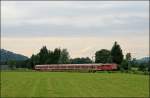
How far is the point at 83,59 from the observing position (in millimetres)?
195875

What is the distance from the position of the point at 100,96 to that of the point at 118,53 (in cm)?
12196

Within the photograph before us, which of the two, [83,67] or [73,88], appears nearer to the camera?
[73,88]

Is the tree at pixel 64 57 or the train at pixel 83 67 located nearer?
the train at pixel 83 67

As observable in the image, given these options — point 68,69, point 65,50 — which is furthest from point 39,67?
point 65,50

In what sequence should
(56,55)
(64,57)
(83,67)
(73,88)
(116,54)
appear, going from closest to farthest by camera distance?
(73,88) → (83,67) → (116,54) → (56,55) → (64,57)

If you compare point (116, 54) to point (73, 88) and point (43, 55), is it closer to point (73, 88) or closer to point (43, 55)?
point (43, 55)

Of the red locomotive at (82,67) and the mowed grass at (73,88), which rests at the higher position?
the red locomotive at (82,67)

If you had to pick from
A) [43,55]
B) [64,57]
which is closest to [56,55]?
[43,55]

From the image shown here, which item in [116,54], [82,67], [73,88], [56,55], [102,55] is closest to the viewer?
[73,88]

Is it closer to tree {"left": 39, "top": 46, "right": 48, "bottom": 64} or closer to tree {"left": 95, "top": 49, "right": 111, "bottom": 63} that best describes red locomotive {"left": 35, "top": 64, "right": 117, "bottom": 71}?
tree {"left": 39, "top": 46, "right": 48, "bottom": 64}

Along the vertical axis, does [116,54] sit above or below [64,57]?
below

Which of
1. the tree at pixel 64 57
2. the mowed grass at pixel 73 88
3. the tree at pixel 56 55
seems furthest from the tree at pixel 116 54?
the mowed grass at pixel 73 88

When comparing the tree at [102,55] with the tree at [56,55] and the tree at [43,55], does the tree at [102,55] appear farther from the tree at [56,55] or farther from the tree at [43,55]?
the tree at [43,55]

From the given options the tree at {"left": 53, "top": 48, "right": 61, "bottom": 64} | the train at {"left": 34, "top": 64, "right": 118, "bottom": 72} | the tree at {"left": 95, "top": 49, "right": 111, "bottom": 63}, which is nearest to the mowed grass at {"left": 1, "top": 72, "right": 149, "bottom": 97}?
the train at {"left": 34, "top": 64, "right": 118, "bottom": 72}
